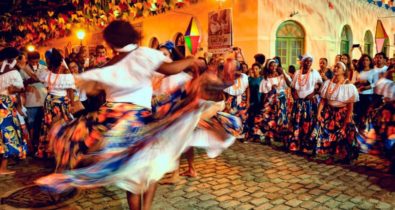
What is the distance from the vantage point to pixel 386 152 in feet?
17.5

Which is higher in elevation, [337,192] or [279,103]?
[279,103]

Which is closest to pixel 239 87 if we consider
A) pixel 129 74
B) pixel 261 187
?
pixel 261 187

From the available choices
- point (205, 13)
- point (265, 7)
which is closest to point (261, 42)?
point (265, 7)

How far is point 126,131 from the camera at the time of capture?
3115 millimetres

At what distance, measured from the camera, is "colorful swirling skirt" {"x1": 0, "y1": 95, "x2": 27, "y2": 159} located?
610 centimetres

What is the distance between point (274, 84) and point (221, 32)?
11.0 ft

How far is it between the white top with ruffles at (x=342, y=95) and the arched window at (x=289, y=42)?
9.16 m

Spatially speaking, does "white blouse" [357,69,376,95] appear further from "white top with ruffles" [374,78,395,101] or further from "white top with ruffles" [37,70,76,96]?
"white top with ruffles" [37,70,76,96]

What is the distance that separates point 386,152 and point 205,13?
1254 cm

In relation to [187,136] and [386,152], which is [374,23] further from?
[187,136]

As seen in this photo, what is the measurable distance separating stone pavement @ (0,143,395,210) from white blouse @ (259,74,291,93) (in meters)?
1.89

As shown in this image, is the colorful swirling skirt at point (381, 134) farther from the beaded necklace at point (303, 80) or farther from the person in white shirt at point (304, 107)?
the beaded necklace at point (303, 80)

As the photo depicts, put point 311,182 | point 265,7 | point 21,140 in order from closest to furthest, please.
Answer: point 311,182 → point 21,140 → point 265,7

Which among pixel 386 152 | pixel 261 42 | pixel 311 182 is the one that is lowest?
pixel 311 182
